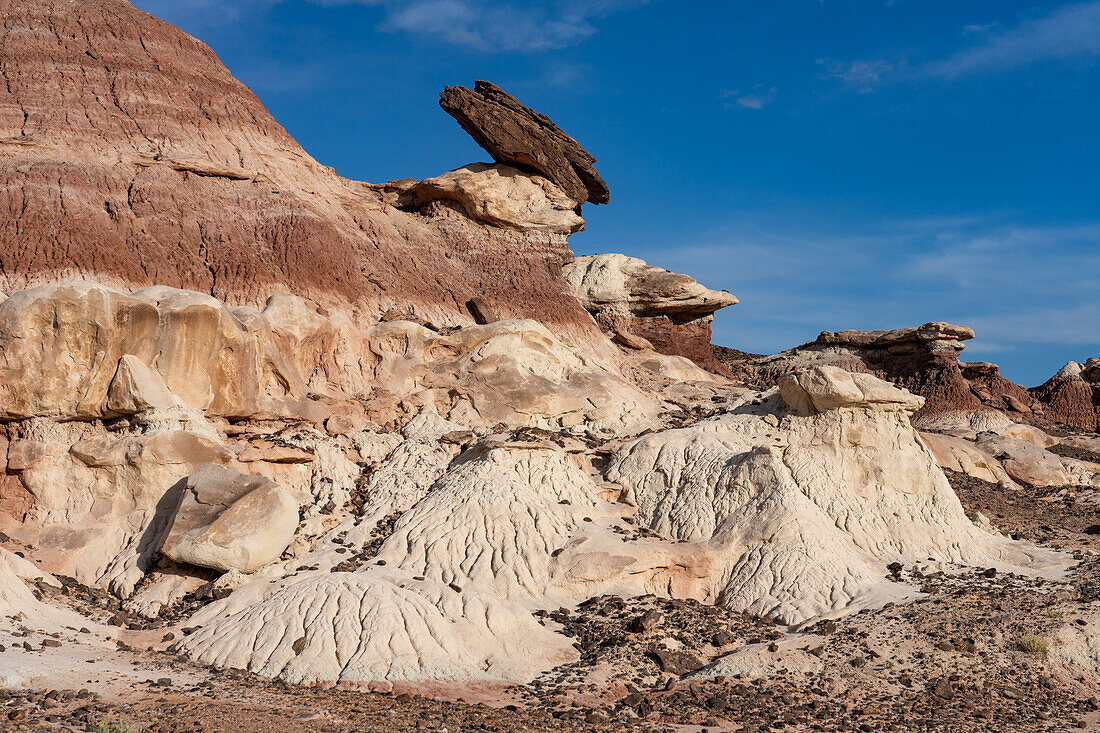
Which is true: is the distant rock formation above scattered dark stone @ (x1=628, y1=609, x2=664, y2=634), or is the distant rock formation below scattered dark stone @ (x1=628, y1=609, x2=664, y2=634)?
above

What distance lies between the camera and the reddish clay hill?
22828 mm

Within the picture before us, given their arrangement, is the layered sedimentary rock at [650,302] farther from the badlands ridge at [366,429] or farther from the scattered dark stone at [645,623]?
the scattered dark stone at [645,623]

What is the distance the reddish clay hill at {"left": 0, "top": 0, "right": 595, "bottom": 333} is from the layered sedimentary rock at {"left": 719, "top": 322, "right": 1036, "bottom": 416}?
503 inches

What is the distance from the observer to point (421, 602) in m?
15.0

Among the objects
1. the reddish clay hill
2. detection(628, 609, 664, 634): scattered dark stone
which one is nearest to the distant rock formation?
the reddish clay hill

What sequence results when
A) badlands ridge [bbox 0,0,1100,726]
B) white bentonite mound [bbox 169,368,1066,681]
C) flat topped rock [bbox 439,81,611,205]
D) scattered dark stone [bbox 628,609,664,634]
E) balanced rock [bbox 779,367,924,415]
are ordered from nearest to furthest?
white bentonite mound [bbox 169,368,1066,681]
scattered dark stone [bbox 628,609,664,634]
badlands ridge [bbox 0,0,1100,726]
balanced rock [bbox 779,367,924,415]
flat topped rock [bbox 439,81,611,205]

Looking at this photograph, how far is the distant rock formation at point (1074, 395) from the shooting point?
126ft

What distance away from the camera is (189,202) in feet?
80.9

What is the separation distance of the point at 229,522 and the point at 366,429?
5.28m

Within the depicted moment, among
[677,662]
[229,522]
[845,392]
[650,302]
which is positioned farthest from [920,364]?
[229,522]

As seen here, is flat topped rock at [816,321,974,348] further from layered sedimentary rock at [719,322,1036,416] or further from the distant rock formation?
the distant rock formation

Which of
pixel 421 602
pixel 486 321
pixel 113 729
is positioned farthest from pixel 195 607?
pixel 486 321

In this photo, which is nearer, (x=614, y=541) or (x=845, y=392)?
(x=614, y=541)

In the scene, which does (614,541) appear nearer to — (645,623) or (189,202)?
(645,623)
